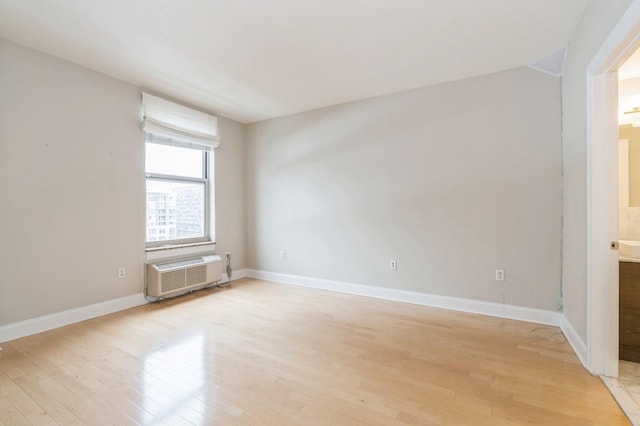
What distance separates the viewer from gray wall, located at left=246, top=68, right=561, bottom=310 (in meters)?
2.88

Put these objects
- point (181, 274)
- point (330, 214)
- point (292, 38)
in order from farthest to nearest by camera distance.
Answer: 1. point (330, 214)
2. point (181, 274)
3. point (292, 38)

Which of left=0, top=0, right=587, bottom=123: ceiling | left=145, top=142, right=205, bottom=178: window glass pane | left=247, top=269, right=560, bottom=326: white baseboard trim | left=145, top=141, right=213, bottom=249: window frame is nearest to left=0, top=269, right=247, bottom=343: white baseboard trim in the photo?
left=145, top=141, right=213, bottom=249: window frame

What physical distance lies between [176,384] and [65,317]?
1.89 metres

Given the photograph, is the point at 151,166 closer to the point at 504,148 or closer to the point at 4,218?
the point at 4,218

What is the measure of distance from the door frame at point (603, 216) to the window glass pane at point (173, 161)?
4.44 meters

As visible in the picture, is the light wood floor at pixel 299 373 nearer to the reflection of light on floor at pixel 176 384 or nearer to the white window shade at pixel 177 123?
the reflection of light on floor at pixel 176 384

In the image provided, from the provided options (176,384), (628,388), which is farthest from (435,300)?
(176,384)

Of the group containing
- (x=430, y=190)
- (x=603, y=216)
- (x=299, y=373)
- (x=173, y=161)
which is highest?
(x=173, y=161)

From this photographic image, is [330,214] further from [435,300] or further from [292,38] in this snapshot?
[292,38]

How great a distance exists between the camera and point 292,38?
2.47 metres

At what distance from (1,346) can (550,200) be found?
17.1 ft

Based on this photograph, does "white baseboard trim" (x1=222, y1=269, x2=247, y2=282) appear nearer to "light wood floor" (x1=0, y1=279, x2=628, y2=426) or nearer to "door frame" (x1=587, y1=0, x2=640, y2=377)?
"light wood floor" (x1=0, y1=279, x2=628, y2=426)

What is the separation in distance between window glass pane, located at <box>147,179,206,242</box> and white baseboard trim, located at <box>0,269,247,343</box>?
78 centimetres

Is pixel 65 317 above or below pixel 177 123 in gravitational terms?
below
